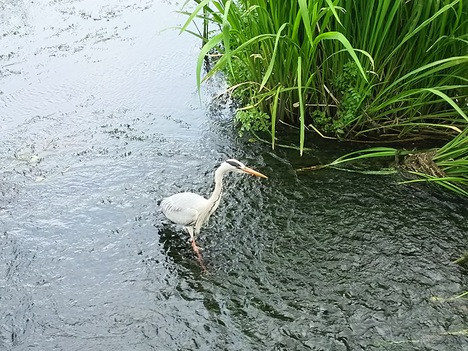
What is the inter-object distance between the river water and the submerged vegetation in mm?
291

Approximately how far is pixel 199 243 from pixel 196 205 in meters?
0.35

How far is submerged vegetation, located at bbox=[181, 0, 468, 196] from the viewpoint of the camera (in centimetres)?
388

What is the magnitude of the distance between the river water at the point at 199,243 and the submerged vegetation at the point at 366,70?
0.29 metres

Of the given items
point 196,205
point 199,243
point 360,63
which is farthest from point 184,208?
point 360,63

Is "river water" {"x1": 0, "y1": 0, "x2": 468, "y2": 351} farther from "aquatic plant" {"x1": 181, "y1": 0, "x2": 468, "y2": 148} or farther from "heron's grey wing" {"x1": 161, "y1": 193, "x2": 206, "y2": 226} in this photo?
"aquatic plant" {"x1": 181, "y1": 0, "x2": 468, "y2": 148}

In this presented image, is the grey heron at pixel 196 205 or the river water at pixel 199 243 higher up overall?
the grey heron at pixel 196 205

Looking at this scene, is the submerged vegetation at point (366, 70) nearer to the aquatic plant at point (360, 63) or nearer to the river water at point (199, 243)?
the aquatic plant at point (360, 63)

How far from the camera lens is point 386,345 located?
9.92 ft

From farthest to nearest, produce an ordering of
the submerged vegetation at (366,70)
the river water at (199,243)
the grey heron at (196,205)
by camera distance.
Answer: the submerged vegetation at (366,70), the grey heron at (196,205), the river water at (199,243)

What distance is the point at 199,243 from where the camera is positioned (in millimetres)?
3879

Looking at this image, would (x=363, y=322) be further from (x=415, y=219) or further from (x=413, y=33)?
(x=413, y=33)

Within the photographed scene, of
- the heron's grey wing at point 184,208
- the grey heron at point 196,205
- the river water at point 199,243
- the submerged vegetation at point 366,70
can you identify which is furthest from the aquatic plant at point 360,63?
the heron's grey wing at point 184,208

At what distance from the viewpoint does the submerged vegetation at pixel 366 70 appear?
3881 mm

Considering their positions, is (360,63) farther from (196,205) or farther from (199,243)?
(199,243)
